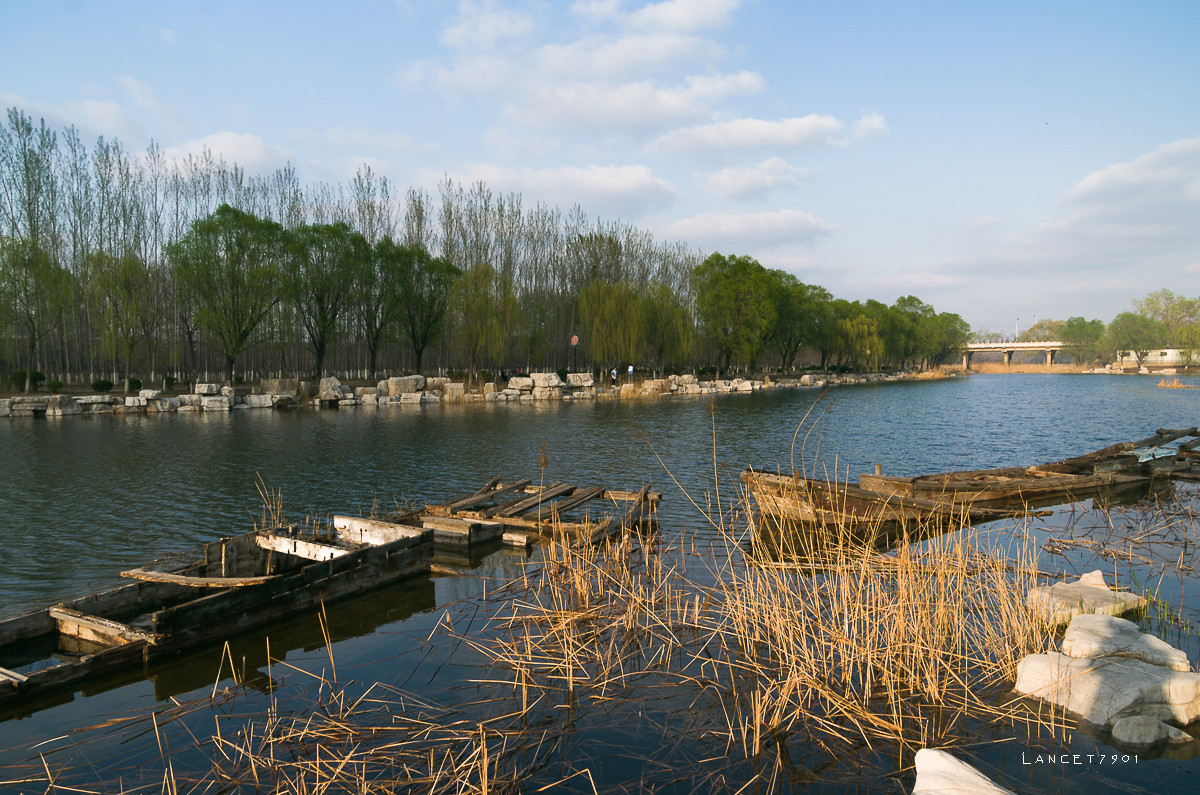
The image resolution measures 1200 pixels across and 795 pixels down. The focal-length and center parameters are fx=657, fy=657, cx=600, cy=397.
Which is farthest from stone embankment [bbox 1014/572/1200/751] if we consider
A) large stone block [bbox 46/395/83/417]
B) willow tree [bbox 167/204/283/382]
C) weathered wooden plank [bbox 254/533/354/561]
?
willow tree [bbox 167/204/283/382]

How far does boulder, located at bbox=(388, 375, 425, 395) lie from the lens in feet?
142

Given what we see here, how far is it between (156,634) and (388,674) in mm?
2242

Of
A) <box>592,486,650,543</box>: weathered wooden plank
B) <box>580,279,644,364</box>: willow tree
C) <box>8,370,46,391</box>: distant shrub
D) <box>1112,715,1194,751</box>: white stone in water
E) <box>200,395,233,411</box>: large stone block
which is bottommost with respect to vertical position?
<box>1112,715,1194,751</box>: white stone in water

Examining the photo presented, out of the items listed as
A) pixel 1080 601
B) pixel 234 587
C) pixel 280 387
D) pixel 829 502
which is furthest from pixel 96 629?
pixel 280 387

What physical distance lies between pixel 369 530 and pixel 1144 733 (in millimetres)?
9144

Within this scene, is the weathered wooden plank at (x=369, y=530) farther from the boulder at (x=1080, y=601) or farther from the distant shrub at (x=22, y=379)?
the distant shrub at (x=22, y=379)

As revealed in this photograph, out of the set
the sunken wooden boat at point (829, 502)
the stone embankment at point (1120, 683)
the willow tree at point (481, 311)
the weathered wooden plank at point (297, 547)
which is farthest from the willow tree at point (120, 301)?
the stone embankment at point (1120, 683)

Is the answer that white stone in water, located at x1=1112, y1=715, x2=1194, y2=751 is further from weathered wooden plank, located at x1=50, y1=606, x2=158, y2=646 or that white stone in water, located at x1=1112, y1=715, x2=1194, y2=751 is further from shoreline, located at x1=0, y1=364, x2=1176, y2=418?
shoreline, located at x1=0, y1=364, x2=1176, y2=418

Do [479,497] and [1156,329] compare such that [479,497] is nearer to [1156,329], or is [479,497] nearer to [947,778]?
[947,778]

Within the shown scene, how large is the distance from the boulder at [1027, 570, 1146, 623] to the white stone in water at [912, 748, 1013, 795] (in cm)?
289

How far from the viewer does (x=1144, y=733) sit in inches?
187

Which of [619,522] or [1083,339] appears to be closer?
[619,522]

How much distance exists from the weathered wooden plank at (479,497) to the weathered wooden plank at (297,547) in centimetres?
302

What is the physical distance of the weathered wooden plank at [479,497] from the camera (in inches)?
473
